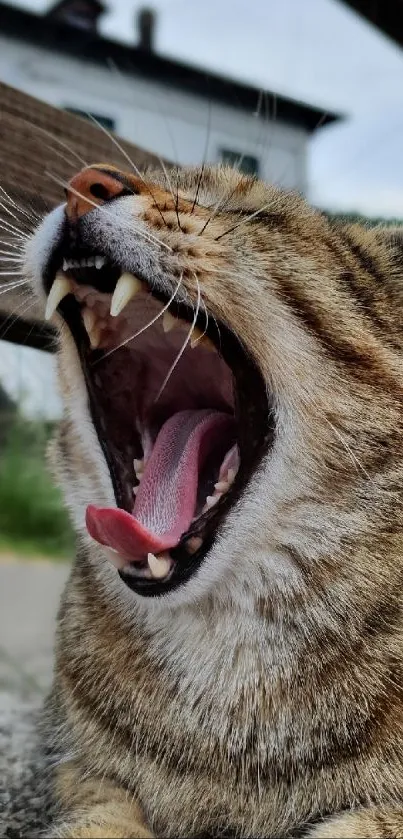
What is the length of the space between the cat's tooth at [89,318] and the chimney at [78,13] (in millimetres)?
2297

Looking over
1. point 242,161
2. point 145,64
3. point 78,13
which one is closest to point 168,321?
point 242,161

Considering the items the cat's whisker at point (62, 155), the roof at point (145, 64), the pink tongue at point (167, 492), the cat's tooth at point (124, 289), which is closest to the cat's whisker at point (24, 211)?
the cat's whisker at point (62, 155)

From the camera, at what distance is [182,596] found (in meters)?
1.46

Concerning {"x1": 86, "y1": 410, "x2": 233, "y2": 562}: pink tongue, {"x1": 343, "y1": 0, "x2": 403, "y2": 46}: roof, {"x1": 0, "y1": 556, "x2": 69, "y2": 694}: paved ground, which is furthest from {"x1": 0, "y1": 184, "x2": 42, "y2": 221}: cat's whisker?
{"x1": 0, "y1": 556, "x2": 69, "y2": 694}: paved ground

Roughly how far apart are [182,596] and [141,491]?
205 mm

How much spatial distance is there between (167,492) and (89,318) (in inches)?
14.2

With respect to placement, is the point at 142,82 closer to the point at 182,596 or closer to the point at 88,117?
the point at 88,117

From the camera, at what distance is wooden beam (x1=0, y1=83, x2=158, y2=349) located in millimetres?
1721

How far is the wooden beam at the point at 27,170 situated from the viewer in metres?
1.72

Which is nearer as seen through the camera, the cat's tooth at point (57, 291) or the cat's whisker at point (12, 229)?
the cat's tooth at point (57, 291)

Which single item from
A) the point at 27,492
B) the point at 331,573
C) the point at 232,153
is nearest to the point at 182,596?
the point at 331,573

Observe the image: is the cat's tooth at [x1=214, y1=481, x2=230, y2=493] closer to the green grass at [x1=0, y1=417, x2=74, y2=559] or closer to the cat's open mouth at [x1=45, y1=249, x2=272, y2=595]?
the cat's open mouth at [x1=45, y1=249, x2=272, y2=595]

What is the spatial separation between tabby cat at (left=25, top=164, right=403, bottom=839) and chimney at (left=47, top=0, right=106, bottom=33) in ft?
7.68

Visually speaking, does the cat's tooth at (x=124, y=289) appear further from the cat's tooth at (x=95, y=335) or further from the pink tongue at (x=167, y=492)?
the pink tongue at (x=167, y=492)
